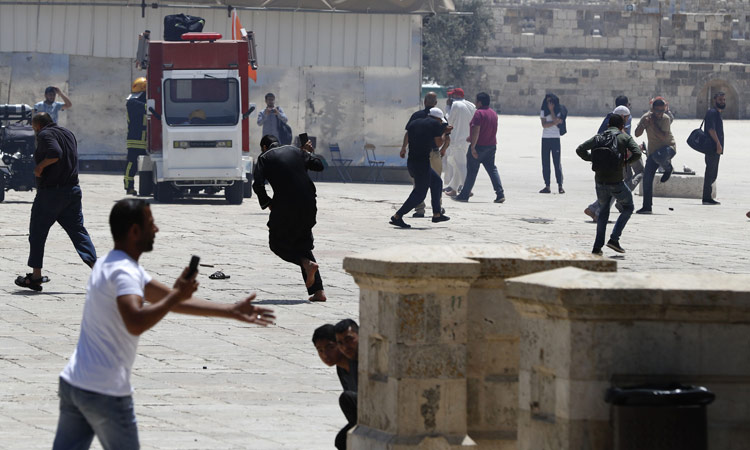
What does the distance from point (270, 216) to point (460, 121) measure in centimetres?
1111

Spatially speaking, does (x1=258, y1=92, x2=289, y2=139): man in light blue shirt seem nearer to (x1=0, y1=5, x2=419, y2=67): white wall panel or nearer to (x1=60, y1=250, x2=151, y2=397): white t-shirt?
(x1=0, y1=5, x2=419, y2=67): white wall panel

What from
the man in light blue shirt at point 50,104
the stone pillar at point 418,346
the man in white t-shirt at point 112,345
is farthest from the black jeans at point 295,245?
the man in light blue shirt at point 50,104

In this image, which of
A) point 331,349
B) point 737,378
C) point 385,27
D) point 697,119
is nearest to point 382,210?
point 385,27

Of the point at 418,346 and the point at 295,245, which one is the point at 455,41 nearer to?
the point at 295,245

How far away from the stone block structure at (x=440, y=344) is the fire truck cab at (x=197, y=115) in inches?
579

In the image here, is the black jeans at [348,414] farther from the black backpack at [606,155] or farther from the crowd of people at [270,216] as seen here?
the black backpack at [606,155]

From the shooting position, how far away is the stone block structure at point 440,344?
19.8 feet

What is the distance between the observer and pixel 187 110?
834 inches

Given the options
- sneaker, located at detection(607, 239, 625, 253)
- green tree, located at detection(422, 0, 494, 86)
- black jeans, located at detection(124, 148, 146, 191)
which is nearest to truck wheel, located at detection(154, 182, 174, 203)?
black jeans, located at detection(124, 148, 146, 191)

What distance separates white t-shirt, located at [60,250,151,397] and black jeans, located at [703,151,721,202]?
17416 millimetres

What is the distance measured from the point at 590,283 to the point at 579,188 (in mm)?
20485

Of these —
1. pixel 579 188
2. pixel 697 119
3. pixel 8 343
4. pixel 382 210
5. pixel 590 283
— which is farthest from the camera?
pixel 697 119

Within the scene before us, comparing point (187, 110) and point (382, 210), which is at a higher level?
point (187, 110)

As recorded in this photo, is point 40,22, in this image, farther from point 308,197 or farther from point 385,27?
point 308,197
